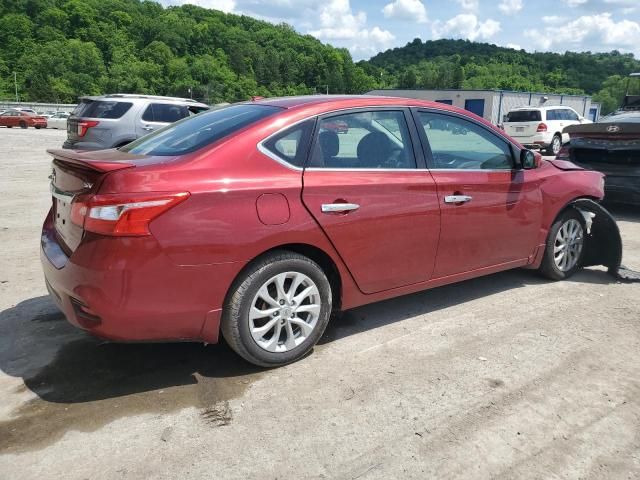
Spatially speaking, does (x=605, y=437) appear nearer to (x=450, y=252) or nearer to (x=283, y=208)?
(x=450, y=252)

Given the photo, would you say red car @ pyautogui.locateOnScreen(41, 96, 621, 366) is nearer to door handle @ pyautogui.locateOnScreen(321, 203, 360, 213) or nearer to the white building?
door handle @ pyautogui.locateOnScreen(321, 203, 360, 213)

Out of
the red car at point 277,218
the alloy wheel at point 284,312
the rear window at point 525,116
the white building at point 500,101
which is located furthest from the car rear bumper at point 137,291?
the white building at point 500,101

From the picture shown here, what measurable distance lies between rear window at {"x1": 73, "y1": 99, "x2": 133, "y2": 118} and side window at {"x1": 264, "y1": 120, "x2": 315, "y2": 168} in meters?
8.39

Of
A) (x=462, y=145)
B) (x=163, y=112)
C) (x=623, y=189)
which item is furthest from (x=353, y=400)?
(x=163, y=112)

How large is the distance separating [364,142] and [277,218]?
3.08 ft

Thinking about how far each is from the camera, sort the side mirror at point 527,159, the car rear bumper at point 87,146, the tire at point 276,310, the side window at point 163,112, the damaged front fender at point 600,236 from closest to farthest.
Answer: the tire at point 276,310 < the side mirror at point 527,159 < the damaged front fender at point 600,236 < the car rear bumper at point 87,146 < the side window at point 163,112

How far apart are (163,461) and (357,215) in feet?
5.85

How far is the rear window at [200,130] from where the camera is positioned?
3279 mm

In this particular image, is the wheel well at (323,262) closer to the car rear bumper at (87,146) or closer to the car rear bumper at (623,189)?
the car rear bumper at (623,189)

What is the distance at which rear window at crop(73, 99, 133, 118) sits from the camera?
10641mm

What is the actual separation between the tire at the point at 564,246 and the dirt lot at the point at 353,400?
1.92 ft

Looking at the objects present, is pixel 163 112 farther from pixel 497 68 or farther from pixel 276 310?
pixel 497 68

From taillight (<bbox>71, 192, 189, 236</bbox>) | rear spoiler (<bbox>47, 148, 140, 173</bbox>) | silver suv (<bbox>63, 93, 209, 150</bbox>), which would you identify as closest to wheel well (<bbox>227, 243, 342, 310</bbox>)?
taillight (<bbox>71, 192, 189, 236</bbox>)

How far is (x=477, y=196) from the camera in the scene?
4.10 metres
